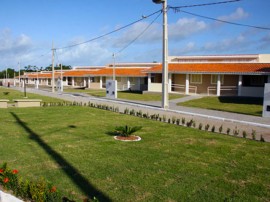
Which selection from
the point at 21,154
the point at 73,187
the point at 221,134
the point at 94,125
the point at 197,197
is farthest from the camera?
the point at 94,125

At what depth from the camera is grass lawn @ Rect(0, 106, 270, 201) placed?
17.7 ft

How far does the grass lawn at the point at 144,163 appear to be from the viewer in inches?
212

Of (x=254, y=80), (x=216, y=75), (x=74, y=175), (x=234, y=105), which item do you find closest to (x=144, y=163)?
(x=74, y=175)

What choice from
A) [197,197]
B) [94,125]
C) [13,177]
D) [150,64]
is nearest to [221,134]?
[94,125]

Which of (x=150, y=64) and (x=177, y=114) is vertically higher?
(x=150, y=64)

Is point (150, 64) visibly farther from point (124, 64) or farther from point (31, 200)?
point (31, 200)

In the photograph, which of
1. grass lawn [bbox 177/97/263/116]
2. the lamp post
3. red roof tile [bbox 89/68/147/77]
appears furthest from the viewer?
red roof tile [bbox 89/68/147/77]

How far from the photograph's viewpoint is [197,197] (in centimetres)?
514

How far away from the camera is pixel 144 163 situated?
→ 7074 mm

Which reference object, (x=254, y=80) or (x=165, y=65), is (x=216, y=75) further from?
(x=165, y=65)

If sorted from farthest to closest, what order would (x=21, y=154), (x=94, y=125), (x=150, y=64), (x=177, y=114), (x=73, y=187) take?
1. (x=150, y=64)
2. (x=177, y=114)
3. (x=94, y=125)
4. (x=21, y=154)
5. (x=73, y=187)

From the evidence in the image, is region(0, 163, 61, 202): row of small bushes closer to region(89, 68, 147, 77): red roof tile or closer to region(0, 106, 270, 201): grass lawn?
region(0, 106, 270, 201): grass lawn

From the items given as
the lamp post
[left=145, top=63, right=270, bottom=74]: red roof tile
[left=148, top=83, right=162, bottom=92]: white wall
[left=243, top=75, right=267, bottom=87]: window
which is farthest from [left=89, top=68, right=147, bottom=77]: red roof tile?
the lamp post

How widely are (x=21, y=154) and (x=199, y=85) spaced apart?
2742cm
